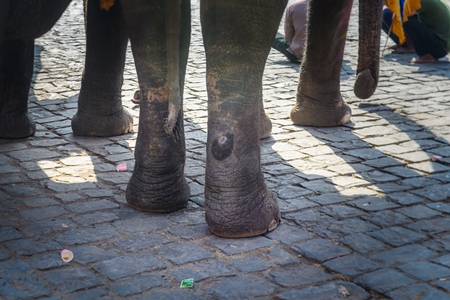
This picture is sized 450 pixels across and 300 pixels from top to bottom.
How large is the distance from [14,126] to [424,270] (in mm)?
2805

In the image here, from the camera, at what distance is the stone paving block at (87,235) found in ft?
11.4

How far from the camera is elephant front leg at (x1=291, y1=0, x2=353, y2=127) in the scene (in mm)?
5285

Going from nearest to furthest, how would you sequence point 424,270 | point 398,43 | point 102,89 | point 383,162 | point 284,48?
1. point 424,270
2. point 383,162
3. point 102,89
4. point 284,48
5. point 398,43

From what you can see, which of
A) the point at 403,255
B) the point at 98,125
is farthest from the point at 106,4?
the point at 403,255

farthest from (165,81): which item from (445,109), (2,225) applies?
(445,109)

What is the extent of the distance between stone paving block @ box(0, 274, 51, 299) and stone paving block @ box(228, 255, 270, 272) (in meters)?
0.71

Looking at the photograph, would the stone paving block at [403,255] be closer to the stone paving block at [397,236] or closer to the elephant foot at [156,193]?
the stone paving block at [397,236]

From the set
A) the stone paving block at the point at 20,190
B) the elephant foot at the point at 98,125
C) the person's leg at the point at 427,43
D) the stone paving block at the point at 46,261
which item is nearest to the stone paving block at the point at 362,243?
the stone paving block at the point at 46,261

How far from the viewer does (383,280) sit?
122 inches

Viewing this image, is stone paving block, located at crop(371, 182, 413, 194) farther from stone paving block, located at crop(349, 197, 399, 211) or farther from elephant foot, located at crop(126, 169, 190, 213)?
elephant foot, located at crop(126, 169, 190, 213)

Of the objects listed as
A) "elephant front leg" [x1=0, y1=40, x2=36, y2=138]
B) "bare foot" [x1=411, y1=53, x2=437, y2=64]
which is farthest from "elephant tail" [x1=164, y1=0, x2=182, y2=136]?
"bare foot" [x1=411, y1=53, x2=437, y2=64]

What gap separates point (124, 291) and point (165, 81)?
107 cm

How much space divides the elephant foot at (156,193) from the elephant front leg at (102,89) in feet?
4.48

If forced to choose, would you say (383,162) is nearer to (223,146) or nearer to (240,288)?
(223,146)
